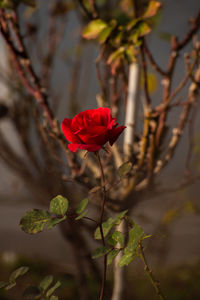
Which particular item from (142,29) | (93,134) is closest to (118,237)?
(93,134)

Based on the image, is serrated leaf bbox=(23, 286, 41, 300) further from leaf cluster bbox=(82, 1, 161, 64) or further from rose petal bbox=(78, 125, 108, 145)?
leaf cluster bbox=(82, 1, 161, 64)

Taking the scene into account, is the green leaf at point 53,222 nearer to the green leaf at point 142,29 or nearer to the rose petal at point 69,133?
the rose petal at point 69,133

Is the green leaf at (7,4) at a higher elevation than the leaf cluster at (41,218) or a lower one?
higher

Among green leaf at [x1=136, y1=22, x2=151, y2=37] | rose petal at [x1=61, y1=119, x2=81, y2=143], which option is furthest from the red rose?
green leaf at [x1=136, y1=22, x2=151, y2=37]

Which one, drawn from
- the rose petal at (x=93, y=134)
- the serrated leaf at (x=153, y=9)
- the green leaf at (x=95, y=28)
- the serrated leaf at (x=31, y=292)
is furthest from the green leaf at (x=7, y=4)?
the serrated leaf at (x=31, y=292)

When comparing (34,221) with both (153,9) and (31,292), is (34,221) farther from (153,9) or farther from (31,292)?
(153,9)

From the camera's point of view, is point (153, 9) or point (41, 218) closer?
point (41, 218)
